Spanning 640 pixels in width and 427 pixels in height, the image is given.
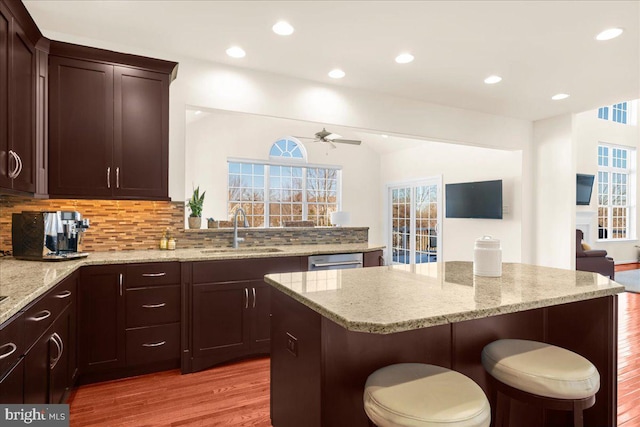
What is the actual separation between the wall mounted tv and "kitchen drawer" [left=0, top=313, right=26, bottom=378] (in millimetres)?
5929

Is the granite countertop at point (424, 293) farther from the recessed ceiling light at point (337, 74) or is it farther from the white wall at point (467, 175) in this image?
the white wall at point (467, 175)

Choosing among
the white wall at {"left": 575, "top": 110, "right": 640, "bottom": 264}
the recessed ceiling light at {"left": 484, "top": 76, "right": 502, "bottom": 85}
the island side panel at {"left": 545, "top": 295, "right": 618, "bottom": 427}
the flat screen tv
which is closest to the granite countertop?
the island side panel at {"left": 545, "top": 295, "right": 618, "bottom": 427}

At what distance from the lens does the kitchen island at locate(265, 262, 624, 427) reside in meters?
1.34

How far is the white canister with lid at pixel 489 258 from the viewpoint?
1.91 meters

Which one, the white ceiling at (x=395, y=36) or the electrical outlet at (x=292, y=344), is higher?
the white ceiling at (x=395, y=36)

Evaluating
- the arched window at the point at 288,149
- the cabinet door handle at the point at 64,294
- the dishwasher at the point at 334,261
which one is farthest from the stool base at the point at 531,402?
the arched window at the point at 288,149

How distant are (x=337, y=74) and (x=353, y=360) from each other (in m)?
3.02

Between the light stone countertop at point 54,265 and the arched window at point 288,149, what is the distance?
15.8 feet

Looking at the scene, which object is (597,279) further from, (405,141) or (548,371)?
(405,141)

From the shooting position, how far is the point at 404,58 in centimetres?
338

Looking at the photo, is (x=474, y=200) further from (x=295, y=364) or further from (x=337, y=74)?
(x=295, y=364)

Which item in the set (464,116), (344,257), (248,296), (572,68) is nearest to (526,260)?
(464,116)

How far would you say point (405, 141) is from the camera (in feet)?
26.7

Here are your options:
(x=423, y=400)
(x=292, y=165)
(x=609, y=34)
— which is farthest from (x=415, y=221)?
(x=423, y=400)
